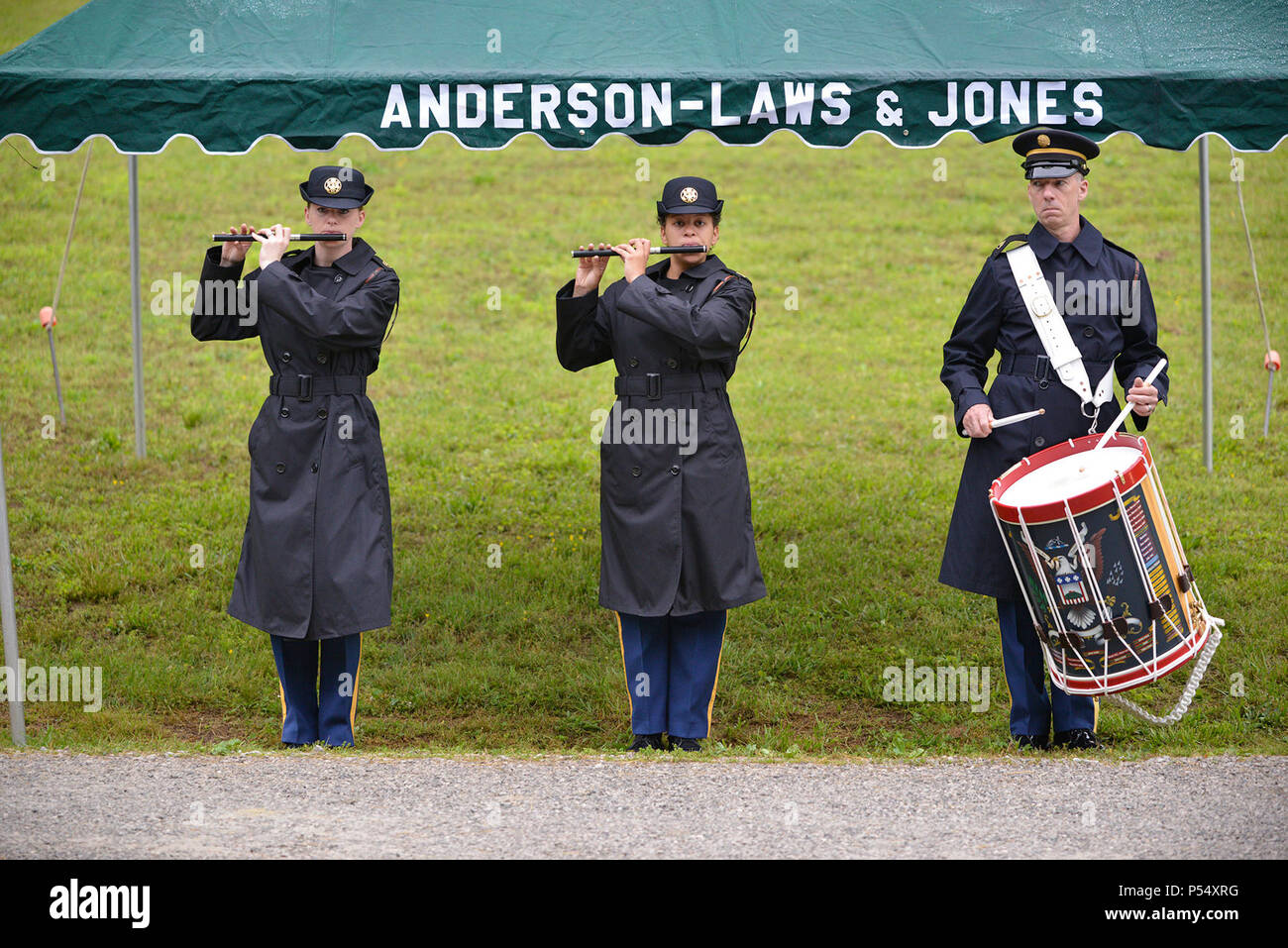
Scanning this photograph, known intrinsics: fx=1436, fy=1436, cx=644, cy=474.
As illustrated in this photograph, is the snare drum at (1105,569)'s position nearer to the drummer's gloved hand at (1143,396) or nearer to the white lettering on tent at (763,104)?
the drummer's gloved hand at (1143,396)

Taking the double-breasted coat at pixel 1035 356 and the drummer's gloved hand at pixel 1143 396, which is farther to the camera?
the double-breasted coat at pixel 1035 356

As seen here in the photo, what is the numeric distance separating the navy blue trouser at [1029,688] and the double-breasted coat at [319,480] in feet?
7.68

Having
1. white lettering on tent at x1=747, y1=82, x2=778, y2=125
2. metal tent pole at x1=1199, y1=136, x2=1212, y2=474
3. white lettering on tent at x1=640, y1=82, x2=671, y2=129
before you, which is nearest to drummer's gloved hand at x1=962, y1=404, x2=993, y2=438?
white lettering on tent at x1=747, y1=82, x2=778, y2=125

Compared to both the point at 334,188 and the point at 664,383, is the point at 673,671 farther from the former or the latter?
the point at 334,188

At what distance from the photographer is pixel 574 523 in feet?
27.5

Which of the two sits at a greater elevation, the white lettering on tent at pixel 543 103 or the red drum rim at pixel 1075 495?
the white lettering on tent at pixel 543 103

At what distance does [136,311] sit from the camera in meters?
8.66

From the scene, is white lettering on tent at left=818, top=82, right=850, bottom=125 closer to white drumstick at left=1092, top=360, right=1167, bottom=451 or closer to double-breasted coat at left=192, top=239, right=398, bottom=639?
white drumstick at left=1092, top=360, right=1167, bottom=451

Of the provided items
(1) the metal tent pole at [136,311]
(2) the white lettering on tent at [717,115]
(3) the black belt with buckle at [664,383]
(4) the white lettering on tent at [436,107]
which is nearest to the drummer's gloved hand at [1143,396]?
(3) the black belt with buckle at [664,383]

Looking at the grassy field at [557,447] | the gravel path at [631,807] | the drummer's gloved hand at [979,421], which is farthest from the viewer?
the grassy field at [557,447]

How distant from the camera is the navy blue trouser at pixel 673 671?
5.41 metres

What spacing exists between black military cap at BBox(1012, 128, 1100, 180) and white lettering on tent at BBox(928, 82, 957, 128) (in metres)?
0.34

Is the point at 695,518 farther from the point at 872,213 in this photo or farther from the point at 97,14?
the point at 872,213

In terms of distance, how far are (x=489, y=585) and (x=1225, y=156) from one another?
11.6 m
